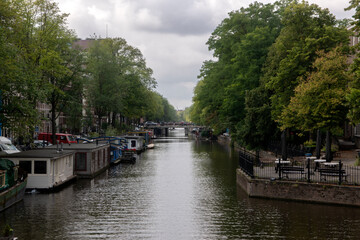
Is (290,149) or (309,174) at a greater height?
(290,149)

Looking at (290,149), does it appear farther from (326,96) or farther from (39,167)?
(39,167)

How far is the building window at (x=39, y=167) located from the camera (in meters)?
30.4

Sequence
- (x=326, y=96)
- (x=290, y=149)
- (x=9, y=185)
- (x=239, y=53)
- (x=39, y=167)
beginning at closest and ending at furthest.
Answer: (x=9, y=185), (x=39, y=167), (x=326, y=96), (x=290, y=149), (x=239, y=53)

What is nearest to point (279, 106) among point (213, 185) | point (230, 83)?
point (213, 185)

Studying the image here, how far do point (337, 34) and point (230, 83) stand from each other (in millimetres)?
22992

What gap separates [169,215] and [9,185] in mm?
9951

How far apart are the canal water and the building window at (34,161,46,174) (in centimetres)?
184

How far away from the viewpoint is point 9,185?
84.7ft

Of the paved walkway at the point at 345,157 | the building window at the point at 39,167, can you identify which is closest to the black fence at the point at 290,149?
the paved walkway at the point at 345,157

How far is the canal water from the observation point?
20.3m

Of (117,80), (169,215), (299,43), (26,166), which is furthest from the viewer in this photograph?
(117,80)

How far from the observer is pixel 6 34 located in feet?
113

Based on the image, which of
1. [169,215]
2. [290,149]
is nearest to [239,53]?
[290,149]

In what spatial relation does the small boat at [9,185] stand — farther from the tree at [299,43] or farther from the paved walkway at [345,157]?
the paved walkway at [345,157]
